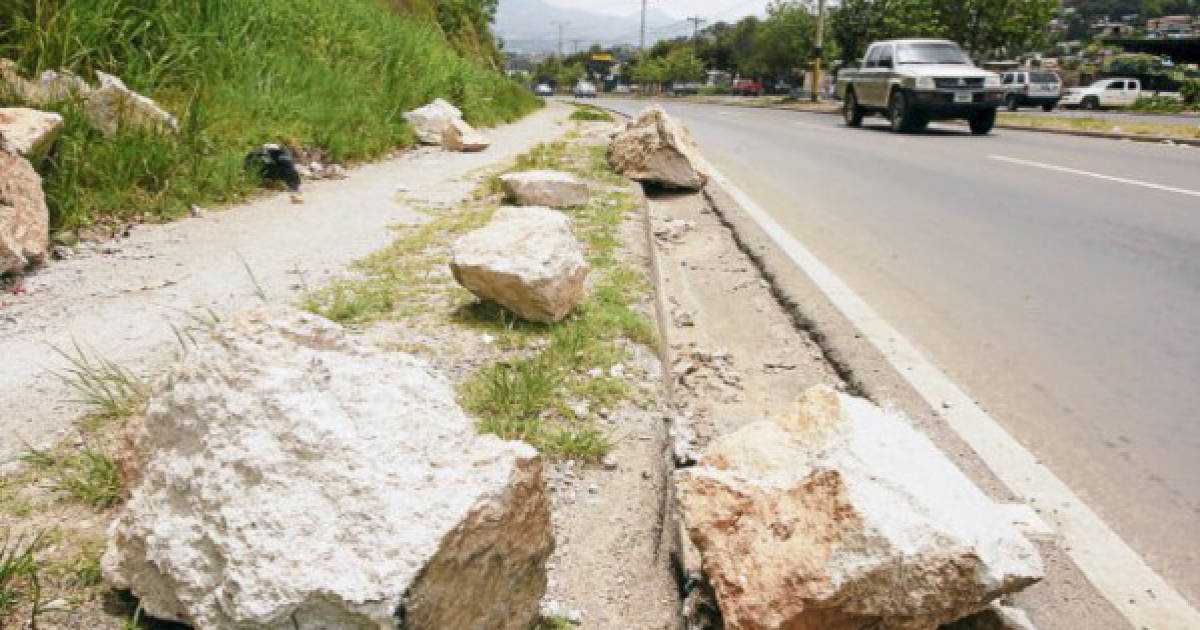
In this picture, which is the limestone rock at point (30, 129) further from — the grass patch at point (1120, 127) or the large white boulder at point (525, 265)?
the grass patch at point (1120, 127)

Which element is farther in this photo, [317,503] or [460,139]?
[460,139]

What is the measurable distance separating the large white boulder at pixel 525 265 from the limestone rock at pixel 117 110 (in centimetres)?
341

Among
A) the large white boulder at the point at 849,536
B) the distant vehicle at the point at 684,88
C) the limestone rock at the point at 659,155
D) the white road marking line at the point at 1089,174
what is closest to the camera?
the large white boulder at the point at 849,536

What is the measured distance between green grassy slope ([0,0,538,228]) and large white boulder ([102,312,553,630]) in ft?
12.9

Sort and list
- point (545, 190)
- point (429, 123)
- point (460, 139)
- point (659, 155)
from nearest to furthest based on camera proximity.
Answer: point (545, 190), point (659, 155), point (460, 139), point (429, 123)

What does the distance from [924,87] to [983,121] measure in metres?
1.45

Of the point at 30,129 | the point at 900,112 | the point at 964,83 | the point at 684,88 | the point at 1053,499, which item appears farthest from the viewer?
the point at 684,88

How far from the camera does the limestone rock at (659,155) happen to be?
877 cm

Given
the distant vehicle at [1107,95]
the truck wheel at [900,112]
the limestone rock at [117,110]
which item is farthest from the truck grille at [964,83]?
the distant vehicle at [1107,95]

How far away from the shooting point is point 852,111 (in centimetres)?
2088

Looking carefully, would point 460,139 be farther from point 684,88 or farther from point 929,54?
point 684,88

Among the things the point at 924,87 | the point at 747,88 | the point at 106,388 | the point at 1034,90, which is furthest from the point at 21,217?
the point at 747,88

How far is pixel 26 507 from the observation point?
6.72 ft

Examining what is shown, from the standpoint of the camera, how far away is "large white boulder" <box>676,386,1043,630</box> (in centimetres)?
166
